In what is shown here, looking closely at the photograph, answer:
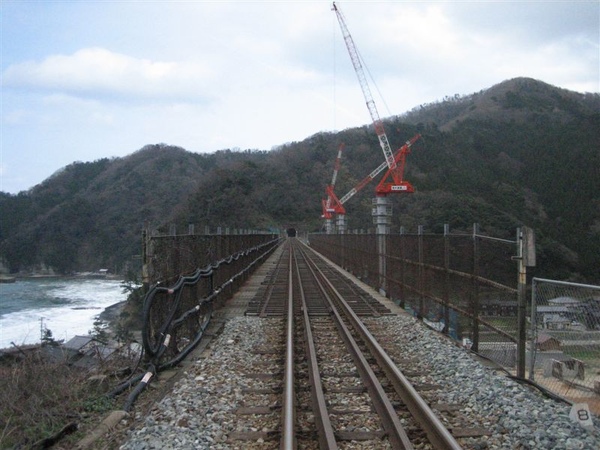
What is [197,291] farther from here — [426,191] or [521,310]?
[426,191]

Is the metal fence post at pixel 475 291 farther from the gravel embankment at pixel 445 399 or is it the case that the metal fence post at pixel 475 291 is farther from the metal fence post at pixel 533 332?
the metal fence post at pixel 533 332

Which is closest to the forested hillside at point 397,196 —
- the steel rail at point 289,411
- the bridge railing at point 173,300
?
the bridge railing at point 173,300

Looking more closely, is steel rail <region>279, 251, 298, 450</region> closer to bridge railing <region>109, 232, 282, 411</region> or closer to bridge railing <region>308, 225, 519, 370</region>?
bridge railing <region>109, 232, 282, 411</region>

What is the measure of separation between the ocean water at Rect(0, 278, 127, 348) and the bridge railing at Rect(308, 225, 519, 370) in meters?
19.3

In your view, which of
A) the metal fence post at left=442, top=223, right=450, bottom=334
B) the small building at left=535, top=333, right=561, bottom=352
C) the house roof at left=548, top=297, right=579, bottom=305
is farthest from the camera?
the metal fence post at left=442, top=223, right=450, bottom=334

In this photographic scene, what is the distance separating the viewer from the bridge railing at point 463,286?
26.5 ft

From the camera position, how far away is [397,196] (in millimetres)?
94312

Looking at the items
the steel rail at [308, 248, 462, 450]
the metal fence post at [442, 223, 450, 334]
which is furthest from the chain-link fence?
the metal fence post at [442, 223, 450, 334]

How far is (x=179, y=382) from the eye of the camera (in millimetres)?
7234

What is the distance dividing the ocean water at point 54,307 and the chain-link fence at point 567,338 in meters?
24.5

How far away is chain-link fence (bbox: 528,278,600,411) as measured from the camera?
18.8ft

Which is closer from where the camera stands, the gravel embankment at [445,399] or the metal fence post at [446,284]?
the gravel embankment at [445,399]

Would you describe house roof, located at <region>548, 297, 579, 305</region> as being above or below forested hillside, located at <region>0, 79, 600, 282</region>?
below

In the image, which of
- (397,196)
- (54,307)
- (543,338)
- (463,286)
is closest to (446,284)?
(463,286)
